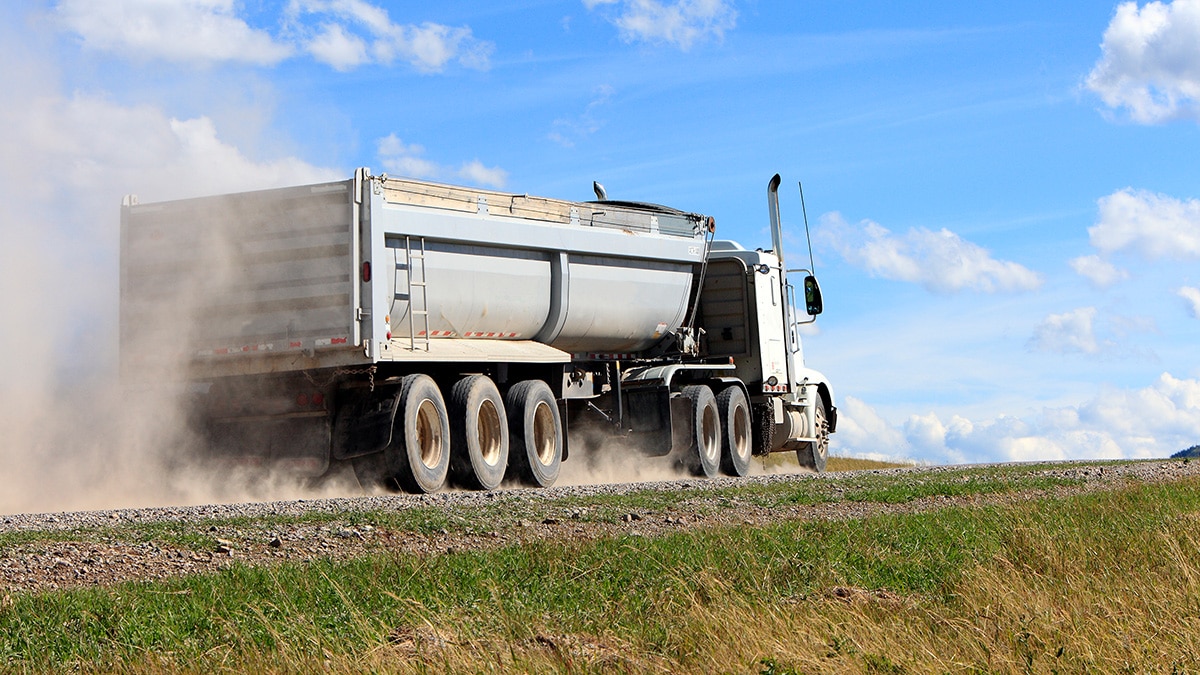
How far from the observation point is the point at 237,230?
1491cm

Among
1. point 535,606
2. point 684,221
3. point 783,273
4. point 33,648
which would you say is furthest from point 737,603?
point 783,273

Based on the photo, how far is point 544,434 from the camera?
17344mm

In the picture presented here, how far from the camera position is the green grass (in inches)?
227

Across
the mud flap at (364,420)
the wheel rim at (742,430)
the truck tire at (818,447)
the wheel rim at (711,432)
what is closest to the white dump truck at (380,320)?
the mud flap at (364,420)

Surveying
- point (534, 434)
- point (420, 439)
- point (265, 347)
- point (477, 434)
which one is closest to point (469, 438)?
point (477, 434)

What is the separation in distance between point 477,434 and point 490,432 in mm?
617

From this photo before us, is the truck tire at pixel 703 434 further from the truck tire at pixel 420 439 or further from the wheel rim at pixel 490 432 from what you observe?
the truck tire at pixel 420 439

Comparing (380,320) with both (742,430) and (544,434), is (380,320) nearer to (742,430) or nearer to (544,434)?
(544,434)

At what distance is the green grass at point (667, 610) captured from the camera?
5.78 meters

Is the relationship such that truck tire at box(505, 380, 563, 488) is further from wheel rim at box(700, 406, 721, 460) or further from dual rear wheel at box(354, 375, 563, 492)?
wheel rim at box(700, 406, 721, 460)

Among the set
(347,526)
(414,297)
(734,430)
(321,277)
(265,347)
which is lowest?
(347,526)

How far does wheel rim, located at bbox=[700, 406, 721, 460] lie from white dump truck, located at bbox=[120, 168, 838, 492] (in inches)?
74.4

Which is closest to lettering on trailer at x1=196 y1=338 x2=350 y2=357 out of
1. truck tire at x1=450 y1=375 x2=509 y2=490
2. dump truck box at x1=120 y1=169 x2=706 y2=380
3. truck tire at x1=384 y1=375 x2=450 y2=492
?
dump truck box at x1=120 y1=169 x2=706 y2=380

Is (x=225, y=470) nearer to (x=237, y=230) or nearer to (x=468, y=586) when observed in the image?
→ (x=237, y=230)
